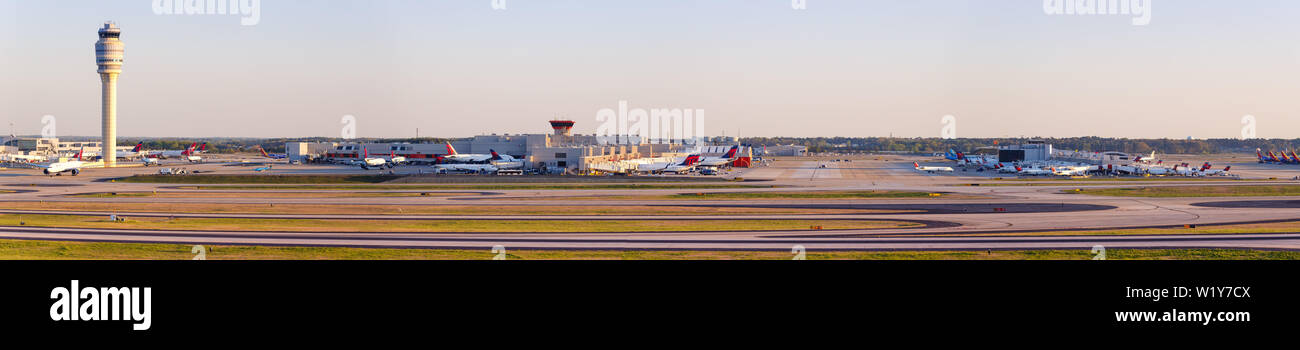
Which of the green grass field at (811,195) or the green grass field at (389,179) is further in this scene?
the green grass field at (389,179)

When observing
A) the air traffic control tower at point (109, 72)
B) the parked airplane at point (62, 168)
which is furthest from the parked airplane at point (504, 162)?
the air traffic control tower at point (109, 72)

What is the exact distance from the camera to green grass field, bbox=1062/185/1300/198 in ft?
261

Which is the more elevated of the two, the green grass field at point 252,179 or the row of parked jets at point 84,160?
the row of parked jets at point 84,160

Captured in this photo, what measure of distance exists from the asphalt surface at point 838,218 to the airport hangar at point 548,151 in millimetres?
36060

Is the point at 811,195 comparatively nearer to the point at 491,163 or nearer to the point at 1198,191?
the point at 1198,191

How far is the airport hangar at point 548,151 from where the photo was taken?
122 meters

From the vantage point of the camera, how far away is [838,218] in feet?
190

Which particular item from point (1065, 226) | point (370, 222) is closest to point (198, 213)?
point (370, 222)

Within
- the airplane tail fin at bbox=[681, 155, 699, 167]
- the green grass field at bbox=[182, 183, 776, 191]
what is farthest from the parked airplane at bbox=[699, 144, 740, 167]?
the green grass field at bbox=[182, 183, 776, 191]

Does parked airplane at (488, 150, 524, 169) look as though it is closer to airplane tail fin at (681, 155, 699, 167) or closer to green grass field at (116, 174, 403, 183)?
green grass field at (116, 174, 403, 183)

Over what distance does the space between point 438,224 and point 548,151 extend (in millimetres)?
71441

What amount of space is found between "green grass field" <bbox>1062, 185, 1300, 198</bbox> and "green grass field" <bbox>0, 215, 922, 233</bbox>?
3893 cm

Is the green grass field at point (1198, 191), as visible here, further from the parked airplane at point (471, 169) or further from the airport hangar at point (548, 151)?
the parked airplane at point (471, 169)
